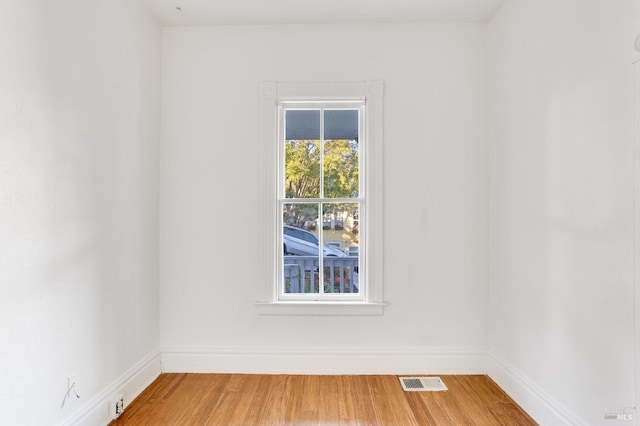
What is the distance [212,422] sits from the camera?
2039mm

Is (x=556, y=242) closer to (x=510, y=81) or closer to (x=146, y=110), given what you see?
(x=510, y=81)

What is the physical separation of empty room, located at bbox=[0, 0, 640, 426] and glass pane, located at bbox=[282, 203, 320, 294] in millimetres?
16

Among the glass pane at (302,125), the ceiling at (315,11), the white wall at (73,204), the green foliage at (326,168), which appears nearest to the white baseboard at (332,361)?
the white wall at (73,204)

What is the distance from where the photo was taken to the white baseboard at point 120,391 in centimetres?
184

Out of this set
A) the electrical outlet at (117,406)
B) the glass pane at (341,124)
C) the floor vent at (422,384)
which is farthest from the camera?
the glass pane at (341,124)

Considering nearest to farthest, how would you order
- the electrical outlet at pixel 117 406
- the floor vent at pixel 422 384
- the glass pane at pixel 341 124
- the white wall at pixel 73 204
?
1. the white wall at pixel 73 204
2. the electrical outlet at pixel 117 406
3. the floor vent at pixel 422 384
4. the glass pane at pixel 341 124

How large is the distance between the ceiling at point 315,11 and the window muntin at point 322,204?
68cm

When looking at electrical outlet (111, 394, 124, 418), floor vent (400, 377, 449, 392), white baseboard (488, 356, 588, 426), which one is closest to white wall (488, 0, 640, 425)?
white baseboard (488, 356, 588, 426)

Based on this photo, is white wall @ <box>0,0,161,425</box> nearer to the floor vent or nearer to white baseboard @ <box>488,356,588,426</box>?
the floor vent

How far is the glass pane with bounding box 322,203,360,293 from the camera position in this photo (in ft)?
9.18

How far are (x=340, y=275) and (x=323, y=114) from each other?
1.32 meters

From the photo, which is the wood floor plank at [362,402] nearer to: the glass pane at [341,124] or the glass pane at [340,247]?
the glass pane at [340,247]

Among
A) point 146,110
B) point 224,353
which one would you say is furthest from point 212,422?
point 146,110

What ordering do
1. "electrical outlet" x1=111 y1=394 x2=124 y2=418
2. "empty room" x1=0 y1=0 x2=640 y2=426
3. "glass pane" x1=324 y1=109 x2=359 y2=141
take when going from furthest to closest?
1. "glass pane" x1=324 y1=109 x2=359 y2=141
2. "electrical outlet" x1=111 y1=394 x2=124 y2=418
3. "empty room" x1=0 y1=0 x2=640 y2=426
